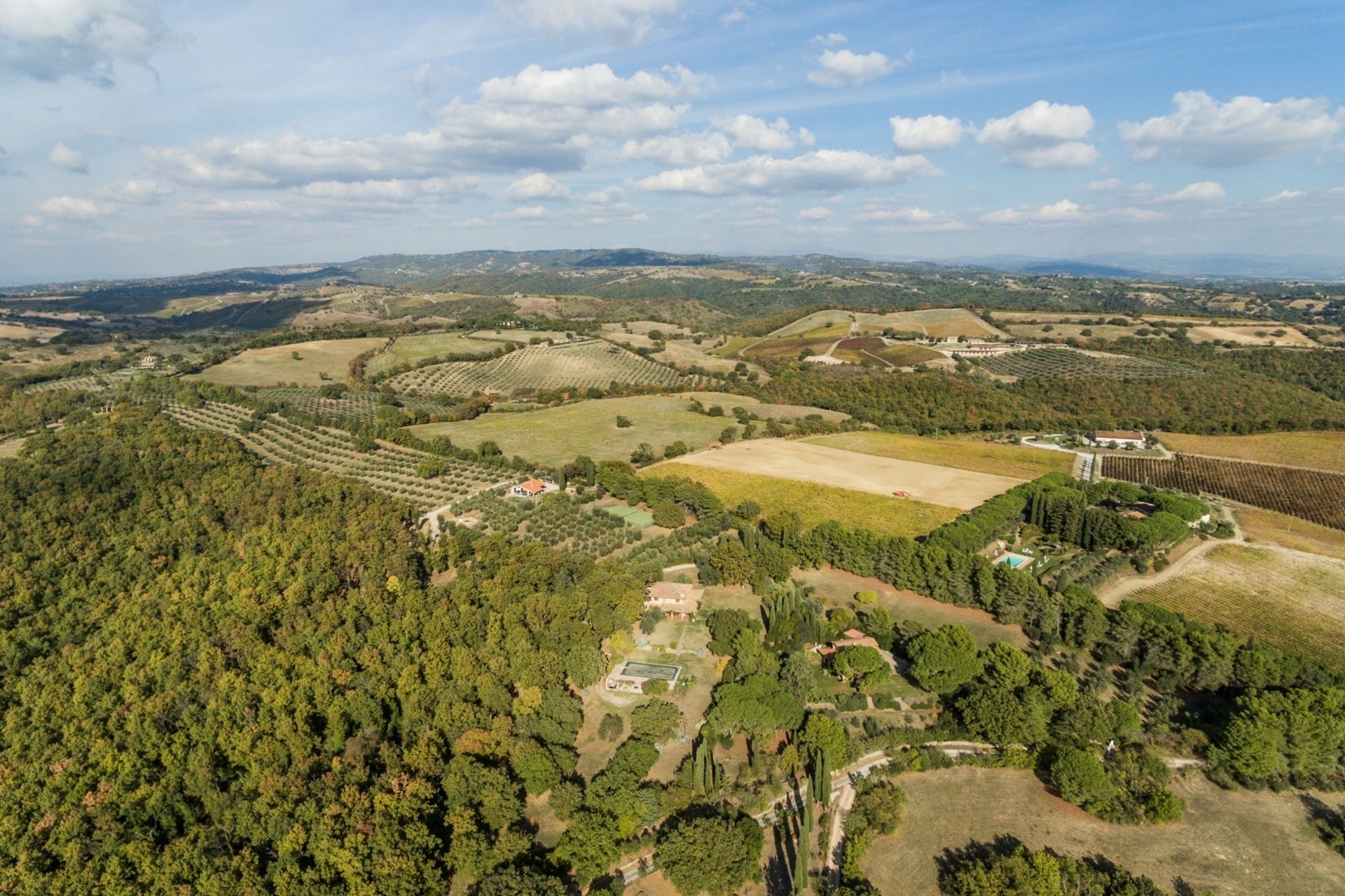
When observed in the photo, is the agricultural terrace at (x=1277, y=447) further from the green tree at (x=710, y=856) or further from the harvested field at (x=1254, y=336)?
the green tree at (x=710, y=856)

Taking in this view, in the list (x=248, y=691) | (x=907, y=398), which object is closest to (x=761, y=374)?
(x=907, y=398)

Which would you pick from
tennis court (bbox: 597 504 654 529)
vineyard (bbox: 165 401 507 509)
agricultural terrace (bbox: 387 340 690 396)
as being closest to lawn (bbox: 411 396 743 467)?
vineyard (bbox: 165 401 507 509)

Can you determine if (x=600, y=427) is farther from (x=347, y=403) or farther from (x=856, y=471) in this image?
(x=347, y=403)

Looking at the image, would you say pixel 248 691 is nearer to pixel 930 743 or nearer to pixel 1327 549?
pixel 930 743

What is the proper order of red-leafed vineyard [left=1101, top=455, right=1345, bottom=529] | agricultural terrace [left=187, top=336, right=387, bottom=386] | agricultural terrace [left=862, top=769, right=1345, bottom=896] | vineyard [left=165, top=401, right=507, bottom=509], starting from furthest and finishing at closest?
agricultural terrace [left=187, top=336, right=387, bottom=386] → vineyard [left=165, top=401, right=507, bottom=509] → red-leafed vineyard [left=1101, top=455, right=1345, bottom=529] → agricultural terrace [left=862, top=769, right=1345, bottom=896]

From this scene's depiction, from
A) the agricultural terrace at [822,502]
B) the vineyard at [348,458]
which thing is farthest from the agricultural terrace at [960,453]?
the vineyard at [348,458]

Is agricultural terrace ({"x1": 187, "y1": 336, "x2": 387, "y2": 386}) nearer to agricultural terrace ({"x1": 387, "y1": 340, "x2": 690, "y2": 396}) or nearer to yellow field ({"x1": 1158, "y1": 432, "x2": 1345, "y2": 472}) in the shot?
agricultural terrace ({"x1": 387, "y1": 340, "x2": 690, "y2": 396})

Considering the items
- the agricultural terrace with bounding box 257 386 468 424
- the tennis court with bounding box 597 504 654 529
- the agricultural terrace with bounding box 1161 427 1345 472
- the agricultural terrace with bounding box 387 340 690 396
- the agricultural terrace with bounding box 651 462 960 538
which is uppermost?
the agricultural terrace with bounding box 387 340 690 396
